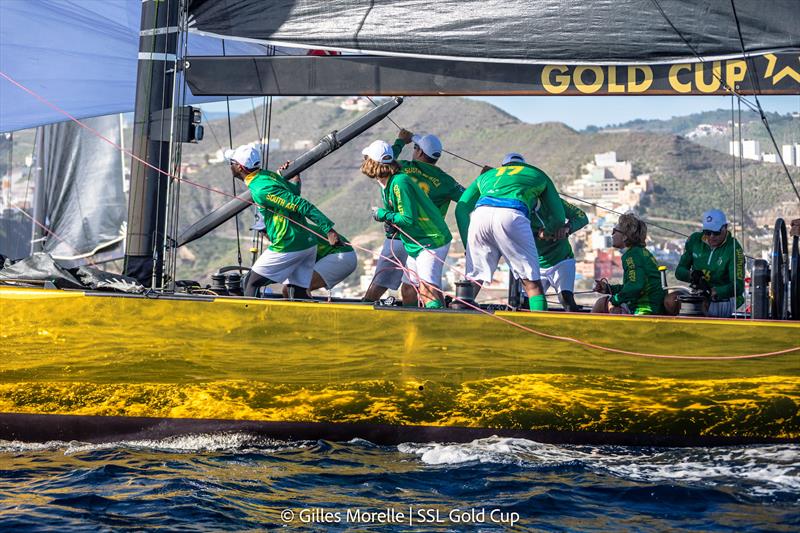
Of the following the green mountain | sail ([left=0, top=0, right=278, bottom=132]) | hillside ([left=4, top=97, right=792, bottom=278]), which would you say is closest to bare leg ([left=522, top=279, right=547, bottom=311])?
sail ([left=0, top=0, right=278, bottom=132])

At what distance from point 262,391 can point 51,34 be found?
455cm

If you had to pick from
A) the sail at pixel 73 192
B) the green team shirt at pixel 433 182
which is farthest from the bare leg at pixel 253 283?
the sail at pixel 73 192

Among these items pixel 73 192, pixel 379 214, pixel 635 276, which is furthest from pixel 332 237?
pixel 73 192

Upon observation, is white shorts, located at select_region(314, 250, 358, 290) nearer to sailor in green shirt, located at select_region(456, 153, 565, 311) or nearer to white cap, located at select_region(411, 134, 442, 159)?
white cap, located at select_region(411, 134, 442, 159)

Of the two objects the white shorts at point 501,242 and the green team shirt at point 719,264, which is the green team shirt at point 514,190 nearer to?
the white shorts at point 501,242

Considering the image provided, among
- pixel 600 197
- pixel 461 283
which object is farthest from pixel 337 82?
pixel 600 197

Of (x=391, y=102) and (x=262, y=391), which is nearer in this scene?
(x=262, y=391)

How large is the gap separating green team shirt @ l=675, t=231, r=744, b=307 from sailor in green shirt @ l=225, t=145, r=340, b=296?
7.17 feet

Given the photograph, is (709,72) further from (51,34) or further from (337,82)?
(51,34)

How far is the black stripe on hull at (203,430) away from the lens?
19.6 ft

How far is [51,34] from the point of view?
30.1 ft

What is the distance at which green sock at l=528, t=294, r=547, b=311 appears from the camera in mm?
6184

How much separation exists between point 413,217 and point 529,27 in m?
1.22

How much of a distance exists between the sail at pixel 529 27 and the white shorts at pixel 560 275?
1563mm
